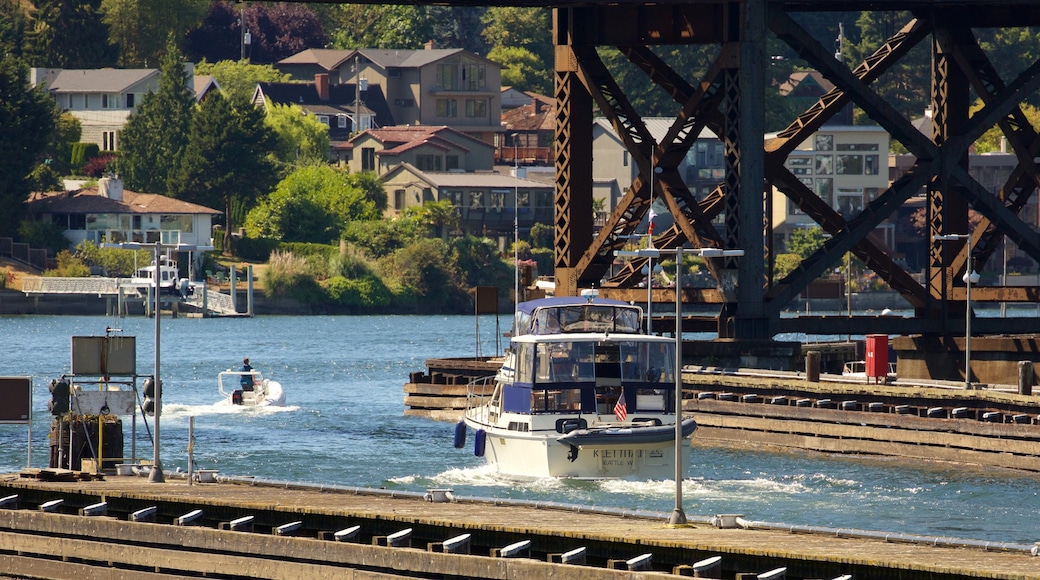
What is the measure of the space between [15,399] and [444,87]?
158 meters

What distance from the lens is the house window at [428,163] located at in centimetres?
17954

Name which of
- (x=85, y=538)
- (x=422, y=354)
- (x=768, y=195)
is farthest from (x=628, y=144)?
(x=422, y=354)

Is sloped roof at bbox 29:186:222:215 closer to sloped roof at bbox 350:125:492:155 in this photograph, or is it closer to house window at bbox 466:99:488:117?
sloped roof at bbox 350:125:492:155

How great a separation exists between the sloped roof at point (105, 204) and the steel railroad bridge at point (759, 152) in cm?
9858

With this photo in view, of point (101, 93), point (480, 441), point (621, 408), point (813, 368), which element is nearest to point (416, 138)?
point (101, 93)

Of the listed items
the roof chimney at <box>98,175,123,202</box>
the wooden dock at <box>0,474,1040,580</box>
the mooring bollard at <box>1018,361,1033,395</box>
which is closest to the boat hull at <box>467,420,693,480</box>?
the wooden dock at <box>0,474,1040,580</box>

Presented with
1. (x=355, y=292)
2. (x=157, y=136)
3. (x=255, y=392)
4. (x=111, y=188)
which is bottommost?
(x=255, y=392)

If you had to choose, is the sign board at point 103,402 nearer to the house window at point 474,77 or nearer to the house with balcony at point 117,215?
the house with balcony at point 117,215

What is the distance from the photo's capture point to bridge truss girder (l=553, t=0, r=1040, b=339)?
57.9m

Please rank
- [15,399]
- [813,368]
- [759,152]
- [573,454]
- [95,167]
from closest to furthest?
[15,399]
[573,454]
[759,152]
[813,368]
[95,167]

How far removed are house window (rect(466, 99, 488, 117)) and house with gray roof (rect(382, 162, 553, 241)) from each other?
1916 centimetres

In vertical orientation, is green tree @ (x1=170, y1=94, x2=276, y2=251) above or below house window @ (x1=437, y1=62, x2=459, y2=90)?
below

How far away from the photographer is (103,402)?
3822 cm

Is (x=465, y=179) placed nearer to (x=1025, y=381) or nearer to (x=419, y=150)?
(x=419, y=150)
